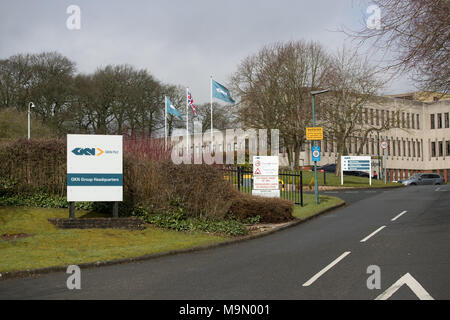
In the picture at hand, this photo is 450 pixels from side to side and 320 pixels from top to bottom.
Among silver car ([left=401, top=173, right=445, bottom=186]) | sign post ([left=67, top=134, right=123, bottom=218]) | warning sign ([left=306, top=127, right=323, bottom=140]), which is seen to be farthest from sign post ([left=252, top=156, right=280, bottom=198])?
silver car ([left=401, top=173, right=445, bottom=186])

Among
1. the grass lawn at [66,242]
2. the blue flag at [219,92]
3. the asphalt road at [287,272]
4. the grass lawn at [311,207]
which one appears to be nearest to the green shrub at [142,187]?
the grass lawn at [66,242]

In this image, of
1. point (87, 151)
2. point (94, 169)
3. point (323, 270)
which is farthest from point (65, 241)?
point (323, 270)

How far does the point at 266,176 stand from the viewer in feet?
71.9

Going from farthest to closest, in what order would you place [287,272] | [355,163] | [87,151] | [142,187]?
1. [355,163]
2. [142,187]
3. [87,151]
4. [287,272]

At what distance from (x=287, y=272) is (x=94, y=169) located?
8324 millimetres

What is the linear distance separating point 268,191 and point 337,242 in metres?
7.82

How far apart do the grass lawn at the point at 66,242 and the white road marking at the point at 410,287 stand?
5926 mm

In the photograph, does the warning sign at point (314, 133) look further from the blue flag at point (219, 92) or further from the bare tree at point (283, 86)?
the bare tree at point (283, 86)

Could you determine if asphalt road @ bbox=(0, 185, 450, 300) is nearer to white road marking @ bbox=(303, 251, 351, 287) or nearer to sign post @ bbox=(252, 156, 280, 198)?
white road marking @ bbox=(303, 251, 351, 287)

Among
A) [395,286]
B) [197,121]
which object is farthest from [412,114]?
[395,286]

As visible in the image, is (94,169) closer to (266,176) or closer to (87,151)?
(87,151)

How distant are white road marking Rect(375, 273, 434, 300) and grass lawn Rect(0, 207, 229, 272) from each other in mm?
5926

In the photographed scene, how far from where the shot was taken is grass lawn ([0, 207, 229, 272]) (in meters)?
11.5
